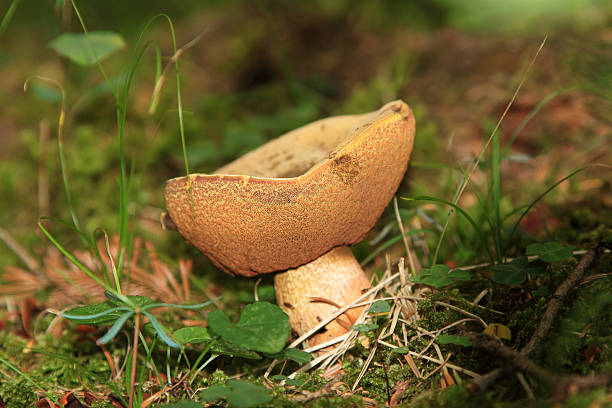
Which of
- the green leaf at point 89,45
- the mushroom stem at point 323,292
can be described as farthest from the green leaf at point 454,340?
the green leaf at point 89,45

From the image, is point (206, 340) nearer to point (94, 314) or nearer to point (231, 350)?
point (231, 350)

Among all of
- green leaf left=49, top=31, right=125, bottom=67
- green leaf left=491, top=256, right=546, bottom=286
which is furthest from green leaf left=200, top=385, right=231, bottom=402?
green leaf left=49, top=31, right=125, bottom=67

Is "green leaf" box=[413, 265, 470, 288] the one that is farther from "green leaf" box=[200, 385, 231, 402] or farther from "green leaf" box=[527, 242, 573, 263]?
"green leaf" box=[200, 385, 231, 402]

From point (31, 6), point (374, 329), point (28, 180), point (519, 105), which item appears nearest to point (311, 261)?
point (374, 329)

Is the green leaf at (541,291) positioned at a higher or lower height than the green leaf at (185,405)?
higher

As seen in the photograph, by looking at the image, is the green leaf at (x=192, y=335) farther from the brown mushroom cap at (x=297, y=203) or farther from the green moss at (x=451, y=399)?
the green moss at (x=451, y=399)
